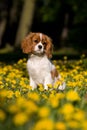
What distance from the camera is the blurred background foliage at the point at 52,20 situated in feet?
118

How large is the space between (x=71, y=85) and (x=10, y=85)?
1.72m

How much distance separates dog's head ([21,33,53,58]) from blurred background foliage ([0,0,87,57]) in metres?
24.3

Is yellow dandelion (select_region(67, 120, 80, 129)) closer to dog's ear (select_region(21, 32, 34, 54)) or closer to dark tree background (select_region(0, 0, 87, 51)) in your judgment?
dog's ear (select_region(21, 32, 34, 54))

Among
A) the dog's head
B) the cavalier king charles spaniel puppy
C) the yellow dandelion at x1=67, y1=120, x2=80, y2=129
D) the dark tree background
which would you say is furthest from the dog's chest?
the dark tree background

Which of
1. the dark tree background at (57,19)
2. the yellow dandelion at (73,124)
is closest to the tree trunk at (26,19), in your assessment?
the dark tree background at (57,19)

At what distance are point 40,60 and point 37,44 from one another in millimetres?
410

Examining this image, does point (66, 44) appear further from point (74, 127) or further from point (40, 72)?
point (74, 127)

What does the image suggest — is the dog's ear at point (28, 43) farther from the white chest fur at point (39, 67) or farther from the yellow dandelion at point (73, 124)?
the yellow dandelion at point (73, 124)

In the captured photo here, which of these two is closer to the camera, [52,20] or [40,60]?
[40,60]

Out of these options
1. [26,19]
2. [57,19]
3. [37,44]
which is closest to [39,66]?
[37,44]

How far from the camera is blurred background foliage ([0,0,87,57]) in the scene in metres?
35.9

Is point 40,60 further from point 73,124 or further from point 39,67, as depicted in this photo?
point 73,124

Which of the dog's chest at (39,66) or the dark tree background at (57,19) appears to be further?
the dark tree background at (57,19)

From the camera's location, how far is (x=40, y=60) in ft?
32.7
